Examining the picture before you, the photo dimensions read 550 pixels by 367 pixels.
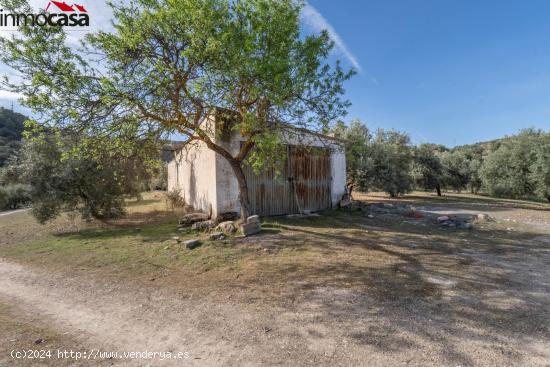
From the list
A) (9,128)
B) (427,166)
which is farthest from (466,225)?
(9,128)

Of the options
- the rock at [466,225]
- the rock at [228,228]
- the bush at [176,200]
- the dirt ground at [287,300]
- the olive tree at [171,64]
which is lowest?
the dirt ground at [287,300]

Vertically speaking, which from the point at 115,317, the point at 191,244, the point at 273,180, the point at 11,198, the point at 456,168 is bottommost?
the point at 115,317

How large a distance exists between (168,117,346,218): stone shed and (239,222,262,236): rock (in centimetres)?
213

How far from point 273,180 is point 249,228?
365 cm

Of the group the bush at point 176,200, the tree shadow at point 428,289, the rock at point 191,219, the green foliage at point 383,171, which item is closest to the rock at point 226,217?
the rock at point 191,219

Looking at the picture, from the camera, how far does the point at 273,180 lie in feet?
38.9

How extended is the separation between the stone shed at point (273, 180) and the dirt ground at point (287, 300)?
293cm

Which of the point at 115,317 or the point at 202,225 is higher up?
the point at 202,225

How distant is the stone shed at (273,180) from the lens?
34.7 feet

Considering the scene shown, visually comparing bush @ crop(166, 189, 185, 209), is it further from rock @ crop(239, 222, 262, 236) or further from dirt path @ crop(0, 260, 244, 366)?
dirt path @ crop(0, 260, 244, 366)

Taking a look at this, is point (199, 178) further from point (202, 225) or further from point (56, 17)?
point (56, 17)

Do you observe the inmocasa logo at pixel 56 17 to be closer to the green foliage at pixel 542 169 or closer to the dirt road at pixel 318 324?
the dirt road at pixel 318 324

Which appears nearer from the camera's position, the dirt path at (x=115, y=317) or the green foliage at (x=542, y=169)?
the dirt path at (x=115, y=317)

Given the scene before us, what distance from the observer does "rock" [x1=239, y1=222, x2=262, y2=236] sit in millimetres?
8571
